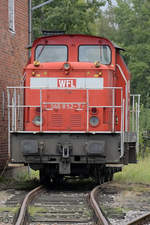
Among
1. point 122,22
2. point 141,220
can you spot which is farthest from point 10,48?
point 122,22

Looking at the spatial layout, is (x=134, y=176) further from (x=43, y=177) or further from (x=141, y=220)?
(x=141, y=220)

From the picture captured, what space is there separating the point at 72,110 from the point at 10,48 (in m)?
4.46

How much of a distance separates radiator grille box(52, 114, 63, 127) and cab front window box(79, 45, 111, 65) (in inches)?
59.4

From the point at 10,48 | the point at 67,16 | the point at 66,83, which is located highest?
the point at 67,16

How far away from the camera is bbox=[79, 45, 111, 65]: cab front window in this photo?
40.0 ft

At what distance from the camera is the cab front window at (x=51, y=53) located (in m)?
12.3

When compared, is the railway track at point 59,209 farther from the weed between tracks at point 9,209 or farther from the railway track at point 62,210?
the weed between tracks at point 9,209

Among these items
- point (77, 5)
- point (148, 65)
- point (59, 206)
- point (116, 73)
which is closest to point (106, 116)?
point (116, 73)

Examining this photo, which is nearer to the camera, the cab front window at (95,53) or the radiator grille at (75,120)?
the radiator grille at (75,120)

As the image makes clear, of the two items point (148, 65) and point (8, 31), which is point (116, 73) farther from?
point (148, 65)

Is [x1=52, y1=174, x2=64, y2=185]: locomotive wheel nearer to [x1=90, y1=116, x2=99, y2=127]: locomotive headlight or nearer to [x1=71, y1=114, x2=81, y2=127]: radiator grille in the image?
[x1=71, y1=114, x2=81, y2=127]: radiator grille

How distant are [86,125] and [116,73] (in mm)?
1652

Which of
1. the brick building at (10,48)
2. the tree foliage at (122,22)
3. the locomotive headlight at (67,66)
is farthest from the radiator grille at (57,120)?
the tree foliage at (122,22)

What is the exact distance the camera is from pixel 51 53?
12.3 metres
